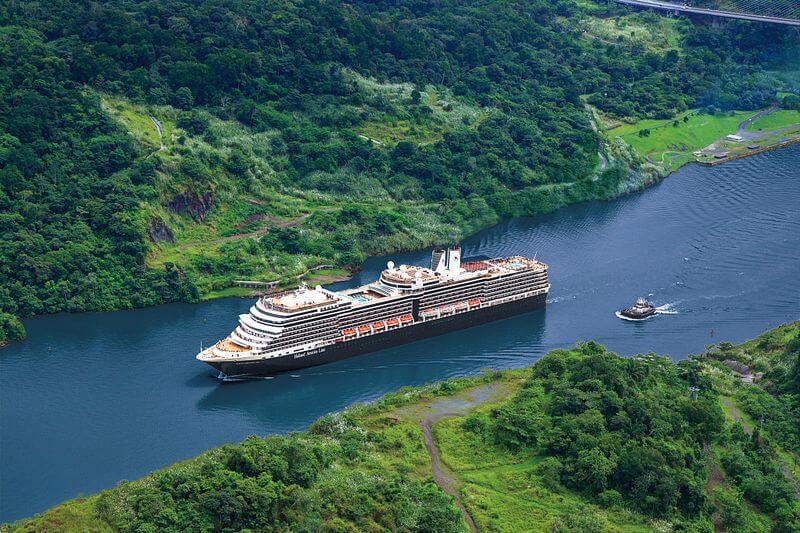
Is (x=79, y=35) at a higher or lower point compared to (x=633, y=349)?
higher

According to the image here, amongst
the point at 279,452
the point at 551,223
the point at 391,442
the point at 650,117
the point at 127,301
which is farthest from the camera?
the point at 650,117

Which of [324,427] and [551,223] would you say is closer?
[324,427]

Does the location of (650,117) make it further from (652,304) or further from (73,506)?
(73,506)

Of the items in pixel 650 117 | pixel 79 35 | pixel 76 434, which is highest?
pixel 79 35

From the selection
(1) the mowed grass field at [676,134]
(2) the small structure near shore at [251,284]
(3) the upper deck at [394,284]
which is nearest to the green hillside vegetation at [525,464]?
(3) the upper deck at [394,284]

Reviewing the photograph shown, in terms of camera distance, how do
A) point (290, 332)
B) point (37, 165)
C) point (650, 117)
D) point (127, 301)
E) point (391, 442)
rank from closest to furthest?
point (391, 442) < point (290, 332) < point (127, 301) < point (37, 165) < point (650, 117)

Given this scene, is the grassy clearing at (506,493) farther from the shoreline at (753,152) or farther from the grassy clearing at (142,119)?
the shoreline at (753,152)

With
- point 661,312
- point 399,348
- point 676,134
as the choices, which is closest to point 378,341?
point 399,348

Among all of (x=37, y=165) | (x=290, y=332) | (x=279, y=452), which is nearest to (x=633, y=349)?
(x=290, y=332)
